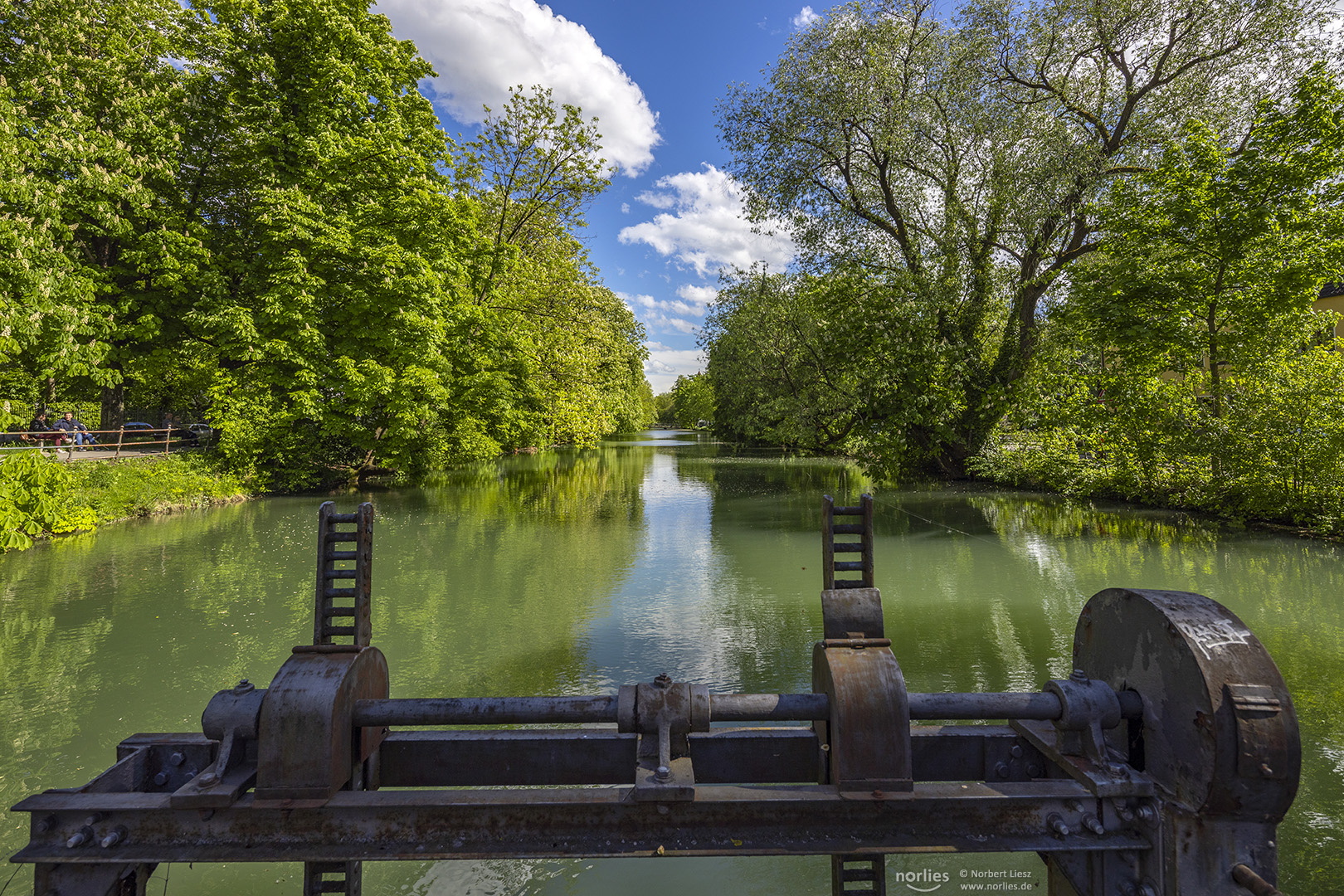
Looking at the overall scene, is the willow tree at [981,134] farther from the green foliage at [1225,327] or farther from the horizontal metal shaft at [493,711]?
the horizontal metal shaft at [493,711]

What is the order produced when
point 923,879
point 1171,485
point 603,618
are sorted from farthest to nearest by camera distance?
point 1171,485
point 603,618
point 923,879

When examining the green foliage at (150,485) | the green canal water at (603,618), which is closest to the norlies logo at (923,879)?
the green canal water at (603,618)

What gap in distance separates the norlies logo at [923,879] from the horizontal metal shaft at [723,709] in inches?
67.0

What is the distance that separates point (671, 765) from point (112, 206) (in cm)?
2428

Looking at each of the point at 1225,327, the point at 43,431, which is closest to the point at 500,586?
the point at 1225,327

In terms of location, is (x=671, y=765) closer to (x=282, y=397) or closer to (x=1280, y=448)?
(x=1280, y=448)

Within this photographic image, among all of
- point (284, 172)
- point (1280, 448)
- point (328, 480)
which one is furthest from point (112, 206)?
point (1280, 448)

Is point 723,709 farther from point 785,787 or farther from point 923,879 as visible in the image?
point 923,879

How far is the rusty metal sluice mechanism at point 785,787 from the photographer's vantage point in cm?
174

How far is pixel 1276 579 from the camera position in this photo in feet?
27.9

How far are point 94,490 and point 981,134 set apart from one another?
24.5 metres

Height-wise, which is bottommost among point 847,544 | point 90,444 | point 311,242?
point 90,444

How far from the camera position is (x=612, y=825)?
1877 millimetres

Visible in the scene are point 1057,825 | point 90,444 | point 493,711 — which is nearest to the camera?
point 1057,825
